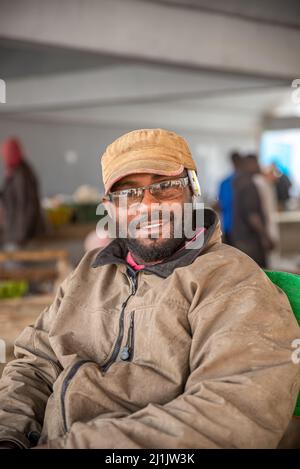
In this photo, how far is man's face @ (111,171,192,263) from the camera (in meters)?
1.66

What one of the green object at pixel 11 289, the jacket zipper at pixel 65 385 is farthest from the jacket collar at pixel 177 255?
the green object at pixel 11 289

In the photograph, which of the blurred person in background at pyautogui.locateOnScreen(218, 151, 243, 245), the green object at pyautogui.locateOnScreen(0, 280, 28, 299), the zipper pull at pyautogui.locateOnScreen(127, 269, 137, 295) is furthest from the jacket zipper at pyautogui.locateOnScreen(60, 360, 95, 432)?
the blurred person in background at pyautogui.locateOnScreen(218, 151, 243, 245)

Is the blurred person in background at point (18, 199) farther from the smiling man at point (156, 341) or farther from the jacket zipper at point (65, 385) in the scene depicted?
the jacket zipper at point (65, 385)

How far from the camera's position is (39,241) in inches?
263

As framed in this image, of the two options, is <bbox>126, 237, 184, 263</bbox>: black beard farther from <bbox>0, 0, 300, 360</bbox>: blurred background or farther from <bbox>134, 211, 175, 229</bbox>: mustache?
<bbox>0, 0, 300, 360</bbox>: blurred background

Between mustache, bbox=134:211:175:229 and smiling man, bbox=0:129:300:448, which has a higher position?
mustache, bbox=134:211:175:229

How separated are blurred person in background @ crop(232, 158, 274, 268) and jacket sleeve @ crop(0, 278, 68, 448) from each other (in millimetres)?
4176

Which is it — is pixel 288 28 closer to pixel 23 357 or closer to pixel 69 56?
pixel 69 56

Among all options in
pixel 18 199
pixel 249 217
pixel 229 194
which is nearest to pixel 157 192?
pixel 249 217

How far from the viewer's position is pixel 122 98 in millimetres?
10414

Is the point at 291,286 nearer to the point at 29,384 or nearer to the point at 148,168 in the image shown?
the point at 148,168

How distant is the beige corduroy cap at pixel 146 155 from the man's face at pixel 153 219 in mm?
34

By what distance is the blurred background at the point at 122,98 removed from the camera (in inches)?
224
